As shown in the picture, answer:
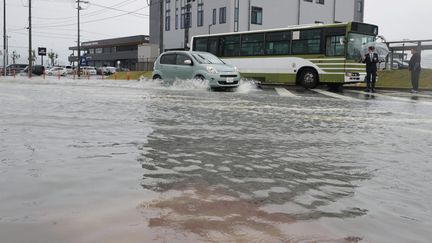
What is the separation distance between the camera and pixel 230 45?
2567 cm

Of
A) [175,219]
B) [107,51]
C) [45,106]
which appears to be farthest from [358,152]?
[107,51]

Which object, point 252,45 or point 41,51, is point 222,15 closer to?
point 41,51

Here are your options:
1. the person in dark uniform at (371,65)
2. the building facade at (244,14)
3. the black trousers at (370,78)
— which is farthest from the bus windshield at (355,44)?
the building facade at (244,14)

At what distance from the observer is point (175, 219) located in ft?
10.6

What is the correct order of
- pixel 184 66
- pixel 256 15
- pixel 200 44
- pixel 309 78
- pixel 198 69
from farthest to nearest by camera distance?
pixel 256 15
pixel 200 44
pixel 309 78
pixel 184 66
pixel 198 69

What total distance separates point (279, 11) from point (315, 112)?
144 feet

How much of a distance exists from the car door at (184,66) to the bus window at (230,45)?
6.47 m

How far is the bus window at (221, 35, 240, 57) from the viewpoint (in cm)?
2528

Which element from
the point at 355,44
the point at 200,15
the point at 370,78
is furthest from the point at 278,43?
the point at 200,15

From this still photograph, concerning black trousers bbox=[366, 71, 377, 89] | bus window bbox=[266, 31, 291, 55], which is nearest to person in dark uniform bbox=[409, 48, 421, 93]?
black trousers bbox=[366, 71, 377, 89]

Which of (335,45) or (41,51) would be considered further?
(41,51)

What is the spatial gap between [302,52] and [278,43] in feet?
5.30

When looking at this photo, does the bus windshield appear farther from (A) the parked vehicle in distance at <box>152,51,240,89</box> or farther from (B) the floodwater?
(B) the floodwater

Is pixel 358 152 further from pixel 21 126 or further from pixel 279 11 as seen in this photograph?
pixel 279 11
